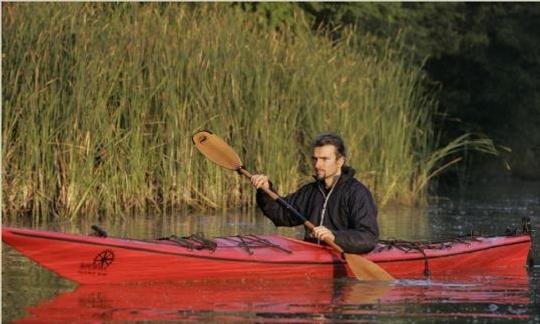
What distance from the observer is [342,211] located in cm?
980

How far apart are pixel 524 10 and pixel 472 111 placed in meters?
2.64

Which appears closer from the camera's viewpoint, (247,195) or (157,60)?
(157,60)

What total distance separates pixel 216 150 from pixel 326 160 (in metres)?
1.21

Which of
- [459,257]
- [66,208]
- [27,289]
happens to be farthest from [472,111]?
[27,289]

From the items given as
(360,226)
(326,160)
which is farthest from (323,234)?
(326,160)

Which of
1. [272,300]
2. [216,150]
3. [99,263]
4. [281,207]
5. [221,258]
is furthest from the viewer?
[216,150]

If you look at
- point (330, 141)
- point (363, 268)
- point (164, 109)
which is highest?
point (164, 109)

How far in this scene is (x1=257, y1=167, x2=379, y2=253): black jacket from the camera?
31.4 ft

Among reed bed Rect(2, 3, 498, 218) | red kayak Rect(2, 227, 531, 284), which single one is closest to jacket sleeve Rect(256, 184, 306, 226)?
red kayak Rect(2, 227, 531, 284)

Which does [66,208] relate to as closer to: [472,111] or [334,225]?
[334,225]

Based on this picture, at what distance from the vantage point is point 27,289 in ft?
29.9

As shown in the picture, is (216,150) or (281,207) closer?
(281,207)

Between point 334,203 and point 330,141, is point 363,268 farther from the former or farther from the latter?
point 330,141

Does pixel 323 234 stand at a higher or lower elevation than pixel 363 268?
higher
